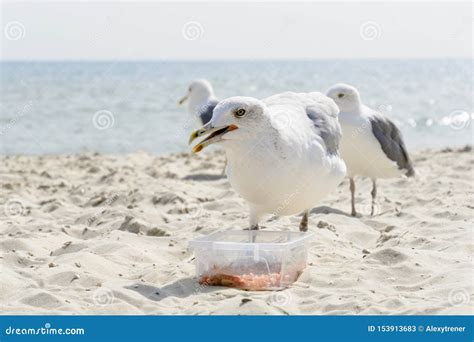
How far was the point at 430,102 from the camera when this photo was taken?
24438 millimetres

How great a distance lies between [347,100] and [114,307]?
3899 millimetres

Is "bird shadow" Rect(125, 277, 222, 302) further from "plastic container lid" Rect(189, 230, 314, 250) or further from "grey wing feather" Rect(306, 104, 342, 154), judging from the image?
"grey wing feather" Rect(306, 104, 342, 154)

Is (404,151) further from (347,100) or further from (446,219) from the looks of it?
(446,219)

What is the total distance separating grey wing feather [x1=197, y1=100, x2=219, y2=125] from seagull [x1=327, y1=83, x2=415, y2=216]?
2.98 meters

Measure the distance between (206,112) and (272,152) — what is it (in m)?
5.98

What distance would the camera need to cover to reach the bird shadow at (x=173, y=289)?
14.3 ft

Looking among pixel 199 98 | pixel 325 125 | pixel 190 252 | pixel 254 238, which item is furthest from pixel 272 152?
pixel 199 98

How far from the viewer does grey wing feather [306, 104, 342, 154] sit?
5.16m

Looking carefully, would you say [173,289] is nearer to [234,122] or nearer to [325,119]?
[234,122]

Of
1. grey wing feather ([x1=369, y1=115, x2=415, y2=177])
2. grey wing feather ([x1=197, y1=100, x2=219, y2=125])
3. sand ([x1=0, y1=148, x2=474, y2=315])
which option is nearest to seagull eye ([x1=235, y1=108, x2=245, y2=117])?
sand ([x1=0, y1=148, x2=474, y2=315])

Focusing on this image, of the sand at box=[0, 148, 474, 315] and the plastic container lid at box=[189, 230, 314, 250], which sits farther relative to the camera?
the plastic container lid at box=[189, 230, 314, 250]

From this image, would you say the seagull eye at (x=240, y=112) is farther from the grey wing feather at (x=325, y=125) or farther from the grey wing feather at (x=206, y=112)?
the grey wing feather at (x=206, y=112)

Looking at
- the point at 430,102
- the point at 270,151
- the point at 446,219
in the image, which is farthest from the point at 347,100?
the point at 430,102

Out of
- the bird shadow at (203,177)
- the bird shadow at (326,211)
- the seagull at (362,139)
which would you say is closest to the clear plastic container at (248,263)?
the bird shadow at (326,211)
